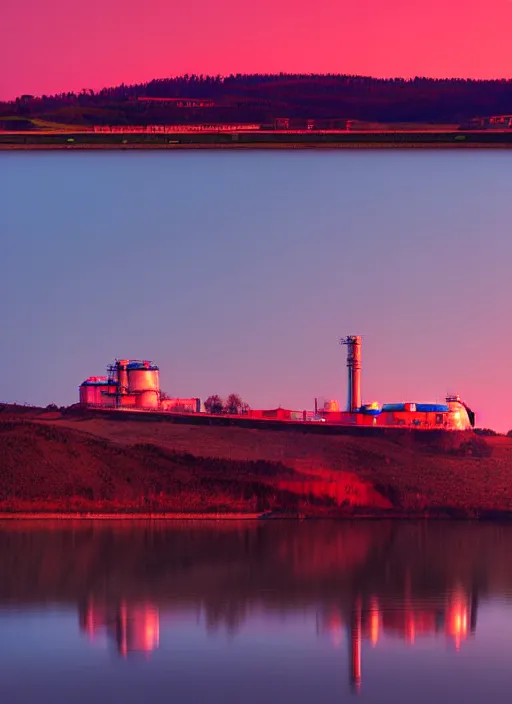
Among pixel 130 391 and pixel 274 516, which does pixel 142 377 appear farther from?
pixel 274 516

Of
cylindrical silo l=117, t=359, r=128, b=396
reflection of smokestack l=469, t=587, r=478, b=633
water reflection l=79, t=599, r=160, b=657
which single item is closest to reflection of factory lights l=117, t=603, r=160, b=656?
water reflection l=79, t=599, r=160, b=657

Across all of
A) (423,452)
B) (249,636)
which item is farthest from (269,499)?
(249,636)

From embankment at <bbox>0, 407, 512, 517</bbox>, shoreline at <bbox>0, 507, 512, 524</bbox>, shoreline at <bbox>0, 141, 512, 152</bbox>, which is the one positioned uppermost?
shoreline at <bbox>0, 141, 512, 152</bbox>

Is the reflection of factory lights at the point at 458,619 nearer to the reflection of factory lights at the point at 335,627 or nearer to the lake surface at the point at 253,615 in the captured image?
the lake surface at the point at 253,615

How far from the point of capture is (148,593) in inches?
527

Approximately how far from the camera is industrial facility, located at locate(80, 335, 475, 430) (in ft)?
61.2

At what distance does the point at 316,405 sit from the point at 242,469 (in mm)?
1373

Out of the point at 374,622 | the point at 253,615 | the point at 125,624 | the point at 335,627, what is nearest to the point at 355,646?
the point at 335,627

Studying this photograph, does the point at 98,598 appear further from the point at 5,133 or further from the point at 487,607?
the point at 5,133

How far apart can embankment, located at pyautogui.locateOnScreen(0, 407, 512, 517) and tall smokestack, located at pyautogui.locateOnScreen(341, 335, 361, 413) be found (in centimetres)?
68

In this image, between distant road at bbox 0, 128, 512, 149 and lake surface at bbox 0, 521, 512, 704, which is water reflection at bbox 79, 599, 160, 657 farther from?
distant road at bbox 0, 128, 512, 149

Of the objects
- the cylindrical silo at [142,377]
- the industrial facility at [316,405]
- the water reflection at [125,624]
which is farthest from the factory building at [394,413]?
the water reflection at [125,624]

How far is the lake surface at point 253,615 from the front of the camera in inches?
382

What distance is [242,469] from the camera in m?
19.7
